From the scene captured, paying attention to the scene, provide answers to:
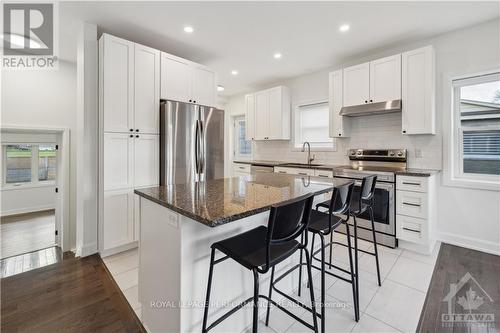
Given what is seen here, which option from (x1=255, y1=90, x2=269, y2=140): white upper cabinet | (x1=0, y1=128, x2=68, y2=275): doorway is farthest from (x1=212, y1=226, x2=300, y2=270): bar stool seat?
(x1=255, y1=90, x2=269, y2=140): white upper cabinet

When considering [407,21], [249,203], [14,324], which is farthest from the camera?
[407,21]

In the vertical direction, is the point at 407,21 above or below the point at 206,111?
above

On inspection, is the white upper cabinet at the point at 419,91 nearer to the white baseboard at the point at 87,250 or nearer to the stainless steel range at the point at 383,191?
the stainless steel range at the point at 383,191

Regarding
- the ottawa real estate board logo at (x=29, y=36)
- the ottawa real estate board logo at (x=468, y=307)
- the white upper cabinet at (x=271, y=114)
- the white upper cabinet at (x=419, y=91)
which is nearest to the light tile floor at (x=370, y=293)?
the ottawa real estate board logo at (x=468, y=307)

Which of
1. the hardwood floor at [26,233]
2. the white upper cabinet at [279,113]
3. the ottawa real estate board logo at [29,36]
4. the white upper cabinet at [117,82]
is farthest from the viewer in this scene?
the white upper cabinet at [279,113]

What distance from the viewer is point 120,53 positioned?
8.86 ft

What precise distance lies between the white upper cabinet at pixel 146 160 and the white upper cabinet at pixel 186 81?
65 centimetres

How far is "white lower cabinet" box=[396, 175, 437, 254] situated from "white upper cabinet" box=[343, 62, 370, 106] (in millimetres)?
1336

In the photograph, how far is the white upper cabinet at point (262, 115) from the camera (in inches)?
194

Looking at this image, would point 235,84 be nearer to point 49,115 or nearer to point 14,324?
point 49,115

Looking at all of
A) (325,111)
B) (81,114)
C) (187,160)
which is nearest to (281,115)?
(325,111)

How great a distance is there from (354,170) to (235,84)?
344 cm

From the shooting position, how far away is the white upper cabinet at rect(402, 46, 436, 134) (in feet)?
9.29

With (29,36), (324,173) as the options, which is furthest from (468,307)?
(29,36)
